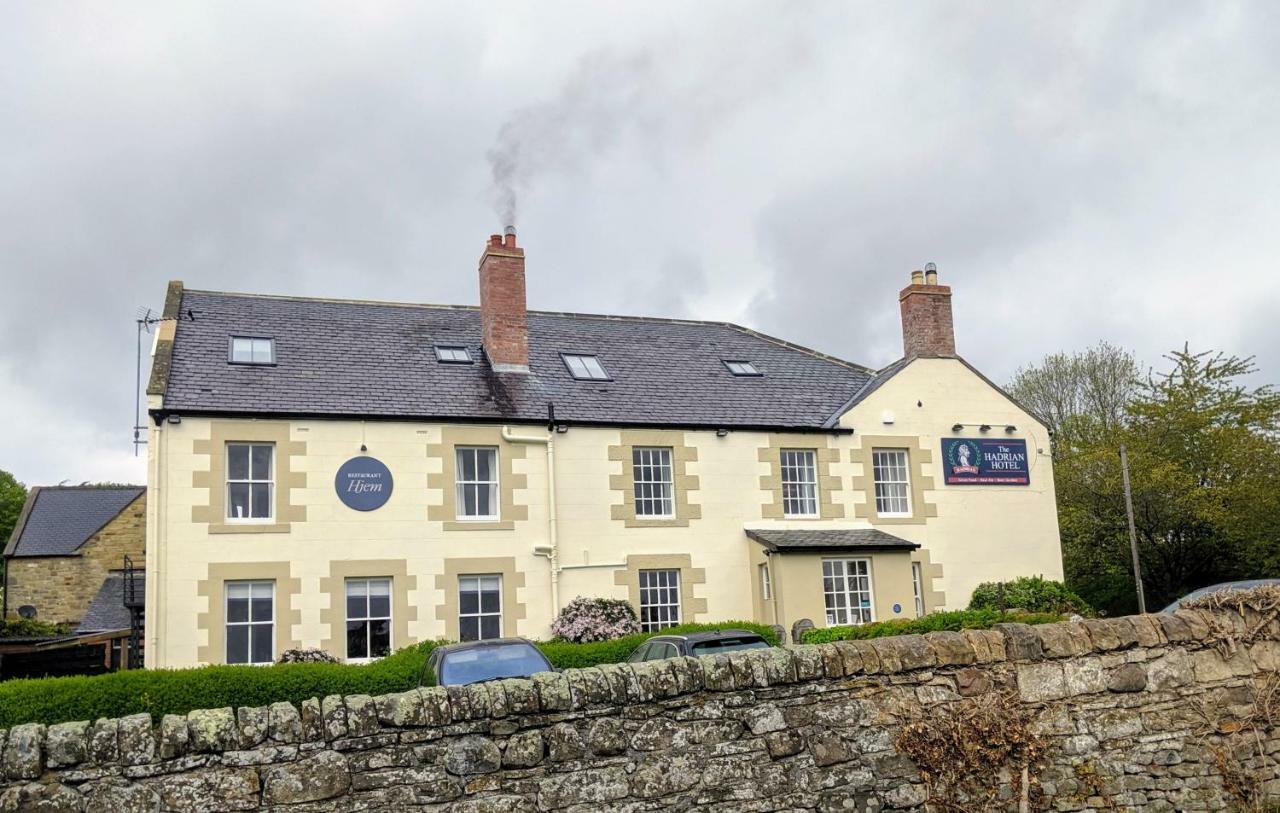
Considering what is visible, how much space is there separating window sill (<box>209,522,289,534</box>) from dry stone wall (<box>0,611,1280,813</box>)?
48.9 ft

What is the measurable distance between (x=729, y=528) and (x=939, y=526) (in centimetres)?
520

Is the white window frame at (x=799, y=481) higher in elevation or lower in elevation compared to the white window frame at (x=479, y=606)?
higher

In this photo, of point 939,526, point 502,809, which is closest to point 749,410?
point 939,526

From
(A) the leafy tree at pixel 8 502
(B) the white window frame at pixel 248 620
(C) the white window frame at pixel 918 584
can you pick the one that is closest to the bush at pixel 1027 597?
(C) the white window frame at pixel 918 584

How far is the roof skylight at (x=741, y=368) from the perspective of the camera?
27.7 m

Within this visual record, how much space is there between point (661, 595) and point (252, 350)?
9.98 metres

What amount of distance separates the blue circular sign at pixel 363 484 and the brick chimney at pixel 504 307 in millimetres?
4012

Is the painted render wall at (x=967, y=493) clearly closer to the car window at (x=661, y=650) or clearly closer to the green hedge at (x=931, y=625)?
the green hedge at (x=931, y=625)

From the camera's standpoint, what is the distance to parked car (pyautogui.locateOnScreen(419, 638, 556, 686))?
12562 mm

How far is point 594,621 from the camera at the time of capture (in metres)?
22.2

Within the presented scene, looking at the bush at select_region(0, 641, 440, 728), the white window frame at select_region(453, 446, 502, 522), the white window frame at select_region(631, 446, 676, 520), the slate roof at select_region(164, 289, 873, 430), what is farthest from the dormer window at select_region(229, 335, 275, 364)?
the bush at select_region(0, 641, 440, 728)

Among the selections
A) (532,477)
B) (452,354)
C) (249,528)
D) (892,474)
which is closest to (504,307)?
(452,354)

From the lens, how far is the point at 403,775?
7102 mm

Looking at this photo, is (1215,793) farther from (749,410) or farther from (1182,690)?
(749,410)
